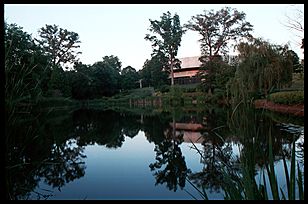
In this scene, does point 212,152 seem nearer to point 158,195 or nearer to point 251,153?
point 158,195

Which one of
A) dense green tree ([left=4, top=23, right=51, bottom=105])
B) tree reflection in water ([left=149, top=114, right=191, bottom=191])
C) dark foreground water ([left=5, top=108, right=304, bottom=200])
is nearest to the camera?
dense green tree ([left=4, top=23, right=51, bottom=105])

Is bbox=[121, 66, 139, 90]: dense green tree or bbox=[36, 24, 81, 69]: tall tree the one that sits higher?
bbox=[36, 24, 81, 69]: tall tree

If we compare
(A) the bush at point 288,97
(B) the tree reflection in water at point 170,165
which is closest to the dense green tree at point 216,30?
(A) the bush at point 288,97

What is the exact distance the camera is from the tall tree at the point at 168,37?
24.4m

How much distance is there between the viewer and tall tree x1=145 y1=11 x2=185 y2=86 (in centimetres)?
2443

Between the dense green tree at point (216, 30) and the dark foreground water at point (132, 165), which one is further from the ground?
the dense green tree at point (216, 30)

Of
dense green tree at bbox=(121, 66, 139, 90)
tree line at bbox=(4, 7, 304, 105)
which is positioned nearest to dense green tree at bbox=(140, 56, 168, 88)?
tree line at bbox=(4, 7, 304, 105)

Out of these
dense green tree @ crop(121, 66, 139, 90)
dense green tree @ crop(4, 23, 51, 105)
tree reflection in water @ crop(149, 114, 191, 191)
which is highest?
dense green tree @ crop(121, 66, 139, 90)

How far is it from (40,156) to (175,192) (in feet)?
7.42

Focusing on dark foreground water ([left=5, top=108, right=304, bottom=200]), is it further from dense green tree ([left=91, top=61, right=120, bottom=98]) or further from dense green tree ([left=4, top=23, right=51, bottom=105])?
dense green tree ([left=91, top=61, right=120, bottom=98])

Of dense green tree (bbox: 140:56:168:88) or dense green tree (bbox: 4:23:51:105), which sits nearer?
dense green tree (bbox: 4:23:51:105)

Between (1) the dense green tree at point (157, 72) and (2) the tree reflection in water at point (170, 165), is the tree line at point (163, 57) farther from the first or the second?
(2) the tree reflection in water at point (170, 165)

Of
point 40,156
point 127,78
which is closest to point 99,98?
point 127,78

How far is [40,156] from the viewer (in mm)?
4262
